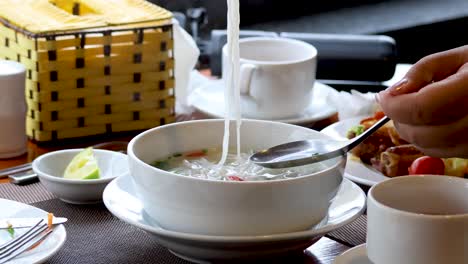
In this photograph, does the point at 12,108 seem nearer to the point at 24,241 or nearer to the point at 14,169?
the point at 14,169

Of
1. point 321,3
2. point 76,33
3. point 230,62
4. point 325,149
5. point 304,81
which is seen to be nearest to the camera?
point 325,149

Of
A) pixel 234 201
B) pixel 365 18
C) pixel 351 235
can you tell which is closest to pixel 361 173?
pixel 351 235

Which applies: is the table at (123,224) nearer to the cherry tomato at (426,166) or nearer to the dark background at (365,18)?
the cherry tomato at (426,166)

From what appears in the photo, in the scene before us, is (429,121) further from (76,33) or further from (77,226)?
(76,33)

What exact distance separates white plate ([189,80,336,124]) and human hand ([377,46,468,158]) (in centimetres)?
46

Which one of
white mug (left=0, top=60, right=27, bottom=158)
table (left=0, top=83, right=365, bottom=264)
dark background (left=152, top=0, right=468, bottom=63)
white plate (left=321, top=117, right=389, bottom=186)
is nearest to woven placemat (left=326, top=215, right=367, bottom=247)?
table (left=0, top=83, right=365, bottom=264)

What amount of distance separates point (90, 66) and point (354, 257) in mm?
702

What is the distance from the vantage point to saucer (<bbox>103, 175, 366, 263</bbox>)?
3.09 feet

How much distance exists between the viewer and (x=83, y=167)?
126 cm

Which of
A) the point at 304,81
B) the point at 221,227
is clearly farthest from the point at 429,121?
the point at 304,81

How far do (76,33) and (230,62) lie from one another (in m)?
0.39

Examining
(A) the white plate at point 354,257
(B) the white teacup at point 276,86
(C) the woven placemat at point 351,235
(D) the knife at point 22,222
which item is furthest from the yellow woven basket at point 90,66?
(A) the white plate at point 354,257

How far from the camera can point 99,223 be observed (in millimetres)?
1157

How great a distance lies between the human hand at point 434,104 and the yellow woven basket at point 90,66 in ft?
1.89
